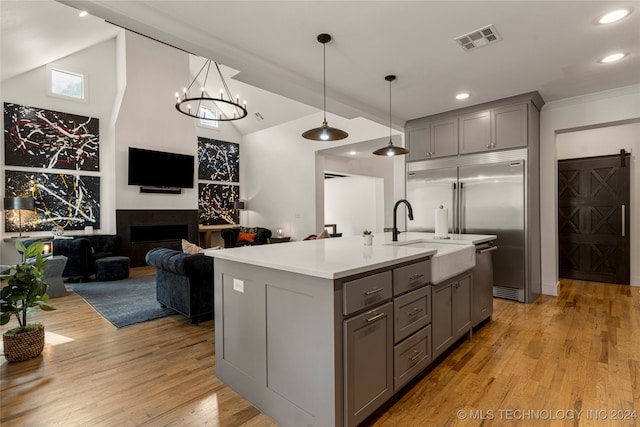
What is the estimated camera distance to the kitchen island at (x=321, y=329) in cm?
158

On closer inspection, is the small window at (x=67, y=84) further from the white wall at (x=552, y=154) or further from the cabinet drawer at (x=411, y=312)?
the white wall at (x=552, y=154)

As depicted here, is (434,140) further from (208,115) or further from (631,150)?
(208,115)

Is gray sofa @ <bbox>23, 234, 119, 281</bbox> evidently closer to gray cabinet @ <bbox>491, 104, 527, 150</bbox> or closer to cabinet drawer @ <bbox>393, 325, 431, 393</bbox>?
cabinet drawer @ <bbox>393, 325, 431, 393</bbox>

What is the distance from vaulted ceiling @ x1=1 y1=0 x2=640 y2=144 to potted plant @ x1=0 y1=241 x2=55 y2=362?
2.02 m

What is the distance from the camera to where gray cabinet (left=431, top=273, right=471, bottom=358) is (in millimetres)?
2363

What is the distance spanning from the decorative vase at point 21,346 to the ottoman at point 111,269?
11.2 ft

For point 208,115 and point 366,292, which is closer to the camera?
point 366,292

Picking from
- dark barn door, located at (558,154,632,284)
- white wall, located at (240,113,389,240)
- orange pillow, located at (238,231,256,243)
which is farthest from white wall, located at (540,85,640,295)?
orange pillow, located at (238,231,256,243)

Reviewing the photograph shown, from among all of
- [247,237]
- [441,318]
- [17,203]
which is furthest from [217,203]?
[441,318]

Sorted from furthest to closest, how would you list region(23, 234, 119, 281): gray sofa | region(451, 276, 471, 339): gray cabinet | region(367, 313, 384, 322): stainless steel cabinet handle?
region(23, 234, 119, 281): gray sofa, region(451, 276, 471, 339): gray cabinet, region(367, 313, 384, 322): stainless steel cabinet handle

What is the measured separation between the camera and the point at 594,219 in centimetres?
518

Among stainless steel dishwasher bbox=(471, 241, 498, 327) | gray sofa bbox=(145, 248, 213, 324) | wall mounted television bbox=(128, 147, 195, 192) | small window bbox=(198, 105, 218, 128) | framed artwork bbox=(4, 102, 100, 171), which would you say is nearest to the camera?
stainless steel dishwasher bbox=(471, 241, 498, 327)

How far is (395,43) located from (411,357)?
8.59ft

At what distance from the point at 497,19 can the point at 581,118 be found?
269cm
